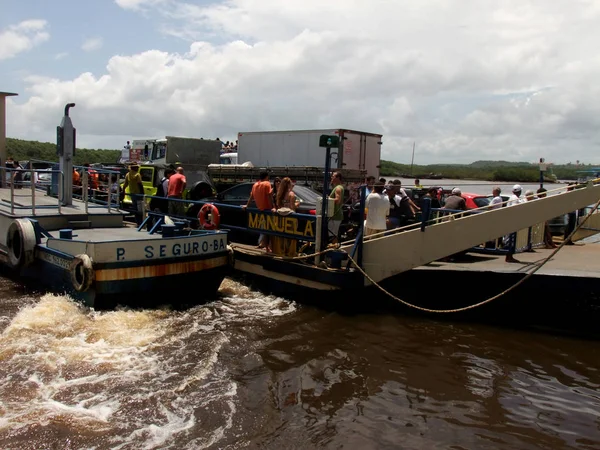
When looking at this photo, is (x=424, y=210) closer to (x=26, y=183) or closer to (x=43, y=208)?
(x=43, y=208)

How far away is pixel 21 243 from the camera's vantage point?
27.4 ft

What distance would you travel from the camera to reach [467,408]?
513 centimetres

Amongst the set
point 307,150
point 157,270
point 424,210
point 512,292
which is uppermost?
point 307,150

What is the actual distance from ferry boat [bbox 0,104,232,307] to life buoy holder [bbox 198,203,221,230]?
53 cm

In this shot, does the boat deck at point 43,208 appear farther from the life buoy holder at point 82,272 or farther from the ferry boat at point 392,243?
the ferry boat at point 392,243

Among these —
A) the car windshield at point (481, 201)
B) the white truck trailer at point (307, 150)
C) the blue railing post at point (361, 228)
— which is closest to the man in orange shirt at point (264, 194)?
the blue railing post at point (361, 228)

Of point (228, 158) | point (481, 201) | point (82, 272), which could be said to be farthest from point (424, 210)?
point (228, 158)

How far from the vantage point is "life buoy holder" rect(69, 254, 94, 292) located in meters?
7.13

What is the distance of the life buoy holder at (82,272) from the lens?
7.13m

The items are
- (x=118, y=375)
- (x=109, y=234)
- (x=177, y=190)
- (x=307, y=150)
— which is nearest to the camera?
(x=118, y=375)

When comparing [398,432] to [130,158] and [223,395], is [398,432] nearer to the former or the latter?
[223,395]

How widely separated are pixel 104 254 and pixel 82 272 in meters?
0.38

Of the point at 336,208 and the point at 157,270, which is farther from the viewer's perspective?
the point at 336,208

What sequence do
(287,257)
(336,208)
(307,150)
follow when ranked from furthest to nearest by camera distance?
1. (307,150)
2. (287,257)
3. (336,208)
